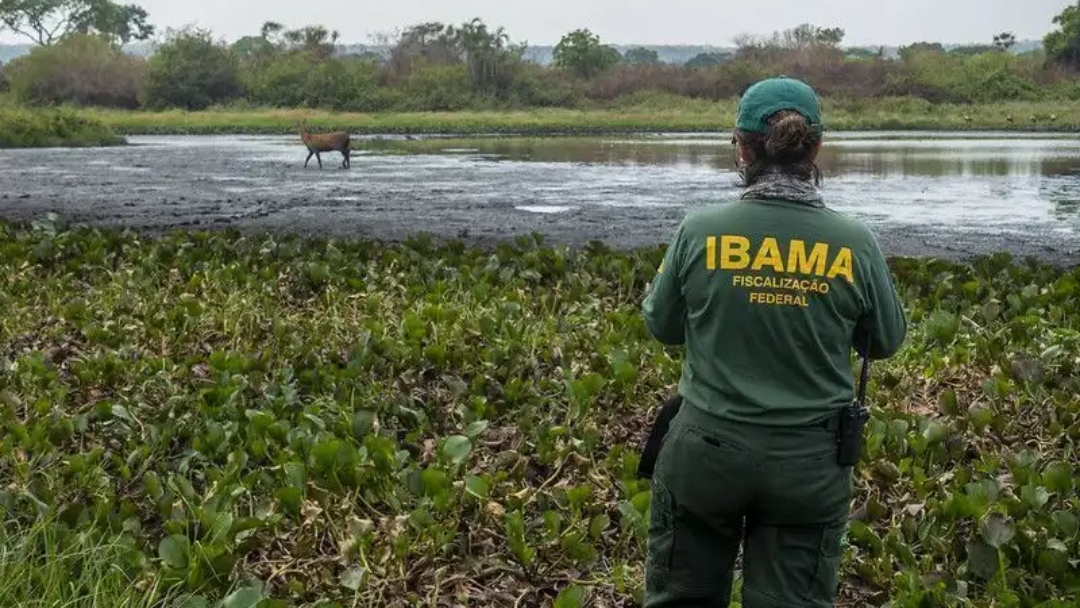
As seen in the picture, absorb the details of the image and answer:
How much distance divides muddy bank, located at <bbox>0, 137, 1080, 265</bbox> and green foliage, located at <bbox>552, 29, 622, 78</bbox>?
48083mm

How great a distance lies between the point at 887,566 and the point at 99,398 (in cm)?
370

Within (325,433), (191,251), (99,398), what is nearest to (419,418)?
(325,433)

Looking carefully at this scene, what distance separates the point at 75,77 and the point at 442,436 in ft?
224

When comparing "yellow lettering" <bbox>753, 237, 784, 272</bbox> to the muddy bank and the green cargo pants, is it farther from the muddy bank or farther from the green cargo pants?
the muddy bank

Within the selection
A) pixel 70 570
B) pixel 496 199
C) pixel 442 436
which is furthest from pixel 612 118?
pixel 70 570

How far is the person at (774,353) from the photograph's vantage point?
3135 millimetres

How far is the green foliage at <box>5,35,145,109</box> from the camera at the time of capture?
67.8 m

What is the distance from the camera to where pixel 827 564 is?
3.25 m

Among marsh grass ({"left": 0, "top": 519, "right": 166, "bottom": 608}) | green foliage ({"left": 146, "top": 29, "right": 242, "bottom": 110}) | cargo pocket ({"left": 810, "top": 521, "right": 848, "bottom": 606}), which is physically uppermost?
green foliage ({"left": 146, "top": 29, "right": 242, "bottom": 110})

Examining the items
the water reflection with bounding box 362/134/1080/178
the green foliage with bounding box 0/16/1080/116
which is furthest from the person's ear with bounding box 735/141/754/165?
the green foliage with bounding box 0/16/1080/116

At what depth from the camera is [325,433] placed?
5.30 m

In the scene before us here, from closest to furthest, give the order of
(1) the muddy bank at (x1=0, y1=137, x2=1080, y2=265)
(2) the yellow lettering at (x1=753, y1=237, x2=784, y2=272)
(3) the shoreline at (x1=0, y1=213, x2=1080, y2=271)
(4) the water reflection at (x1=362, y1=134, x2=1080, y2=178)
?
(2) the yellow lettering at (x1=753, y1=237, x2=784, y2=272) → (3) the shoreline at (x1=0, y1=213, x2=1080, y2=271) → (1) the muddy bank at (x1=0, y1=137, x2=1080, y2=265) → (4) the water reflection at (x1=362, y1=134, x2=1080, y2=178)

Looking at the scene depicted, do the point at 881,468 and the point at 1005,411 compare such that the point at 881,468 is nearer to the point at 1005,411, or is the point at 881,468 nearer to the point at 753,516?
the point at 1005,411

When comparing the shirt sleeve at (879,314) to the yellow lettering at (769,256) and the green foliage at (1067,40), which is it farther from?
the green foliage at (1067,40)
